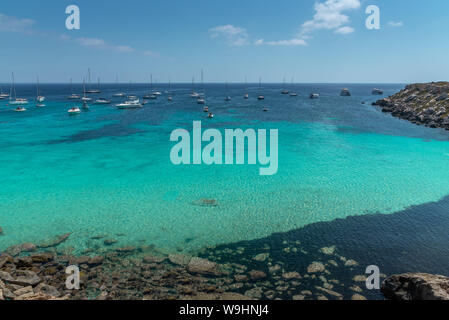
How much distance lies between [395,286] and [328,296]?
3.41 metres

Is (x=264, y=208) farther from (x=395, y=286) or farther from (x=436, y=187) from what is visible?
(x=436, y=187)

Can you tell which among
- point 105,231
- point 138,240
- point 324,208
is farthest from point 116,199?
point 324,208

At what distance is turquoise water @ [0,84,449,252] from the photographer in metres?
21.1

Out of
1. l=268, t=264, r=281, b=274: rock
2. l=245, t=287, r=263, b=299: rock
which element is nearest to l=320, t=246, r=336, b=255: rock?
l=268, t=264, r=281, b=274: rock

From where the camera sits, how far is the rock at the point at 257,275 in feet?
50.3

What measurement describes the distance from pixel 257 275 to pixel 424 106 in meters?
86.8

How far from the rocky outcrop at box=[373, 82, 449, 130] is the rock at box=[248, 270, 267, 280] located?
67.2m

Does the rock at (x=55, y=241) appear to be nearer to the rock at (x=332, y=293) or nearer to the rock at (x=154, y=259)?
the rock at (x=154, y=259)

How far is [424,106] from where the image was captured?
7894cm

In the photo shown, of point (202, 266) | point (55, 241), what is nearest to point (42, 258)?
point (55, 241)

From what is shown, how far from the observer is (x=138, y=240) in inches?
765

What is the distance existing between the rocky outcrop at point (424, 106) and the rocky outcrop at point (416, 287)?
63738mm

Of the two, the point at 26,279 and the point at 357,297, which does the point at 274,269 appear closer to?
the point at 357,297

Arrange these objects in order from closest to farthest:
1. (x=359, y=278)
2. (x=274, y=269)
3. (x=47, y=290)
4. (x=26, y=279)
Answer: (x=47, y=290)
(x=26, y=279)
(x=359, y=278)
(x=274, y=269)
